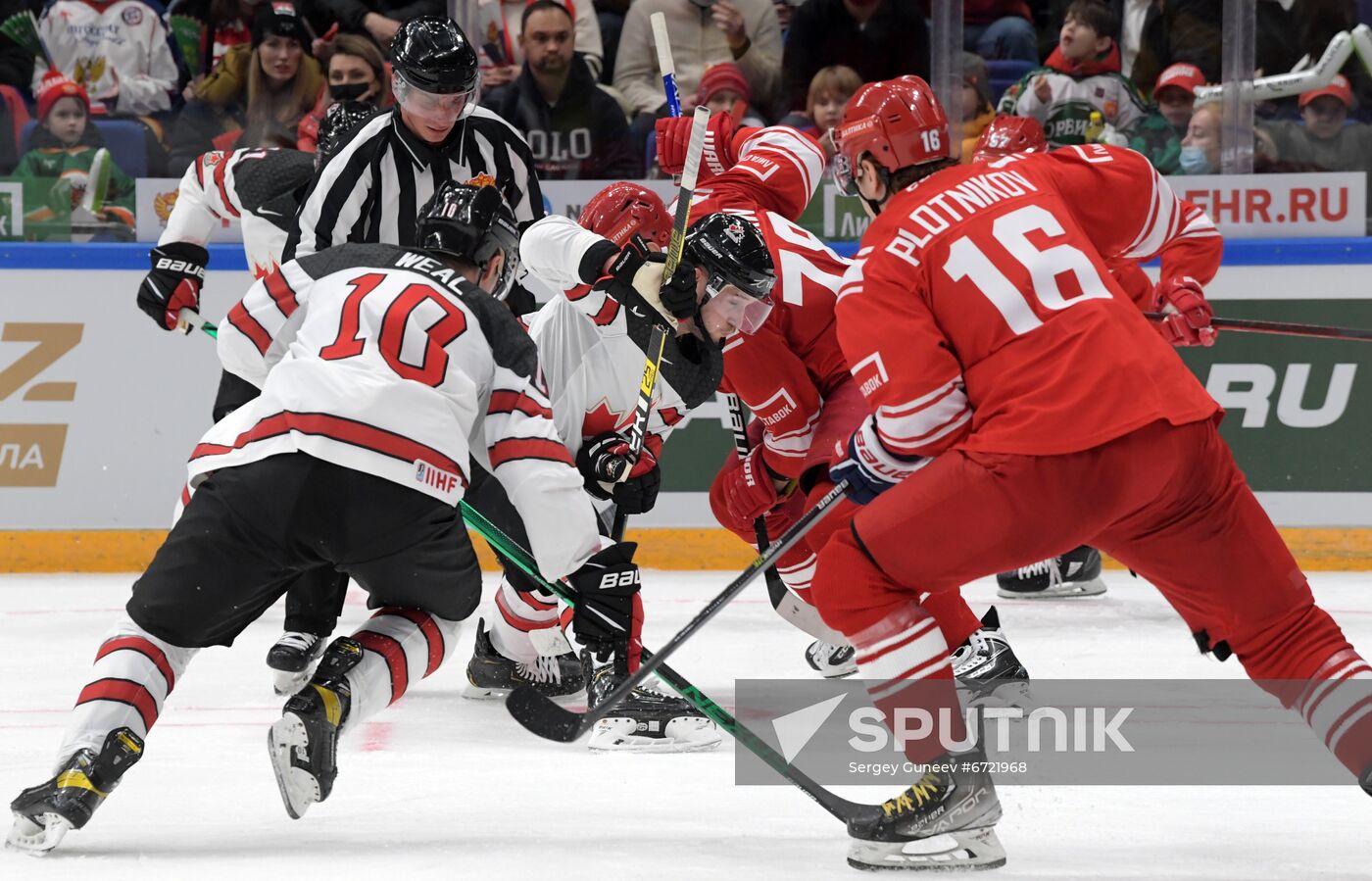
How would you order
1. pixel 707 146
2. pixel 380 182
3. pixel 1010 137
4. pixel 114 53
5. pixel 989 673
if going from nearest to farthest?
pixel 989 673 → pixel 380 182 → pixel 707 146 → pixel 1010 137 → pixel 114 53

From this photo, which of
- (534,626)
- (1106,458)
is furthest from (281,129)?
(1106,458)

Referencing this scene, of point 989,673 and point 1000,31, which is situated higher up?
point 1000,31

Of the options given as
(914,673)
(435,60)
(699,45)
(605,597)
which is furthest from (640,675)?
(699,45)

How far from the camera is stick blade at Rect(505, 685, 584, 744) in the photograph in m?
2.88

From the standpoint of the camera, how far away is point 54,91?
5863 millimetres

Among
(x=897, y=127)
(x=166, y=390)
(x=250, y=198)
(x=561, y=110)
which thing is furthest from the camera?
(x=561, y=110)

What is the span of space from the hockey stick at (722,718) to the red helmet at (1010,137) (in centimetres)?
251

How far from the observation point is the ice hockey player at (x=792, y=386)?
11.4 ft

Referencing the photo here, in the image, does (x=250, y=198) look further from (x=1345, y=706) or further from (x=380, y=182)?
(x=1345, y=706)

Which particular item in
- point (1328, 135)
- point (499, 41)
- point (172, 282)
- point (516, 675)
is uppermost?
point (499, 41)

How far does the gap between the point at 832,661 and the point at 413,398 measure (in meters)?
1.76

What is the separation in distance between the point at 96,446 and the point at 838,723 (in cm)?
300

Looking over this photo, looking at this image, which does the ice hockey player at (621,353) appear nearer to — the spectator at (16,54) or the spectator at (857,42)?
the spectator at (857,42)

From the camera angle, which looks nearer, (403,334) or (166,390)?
(403,334)
